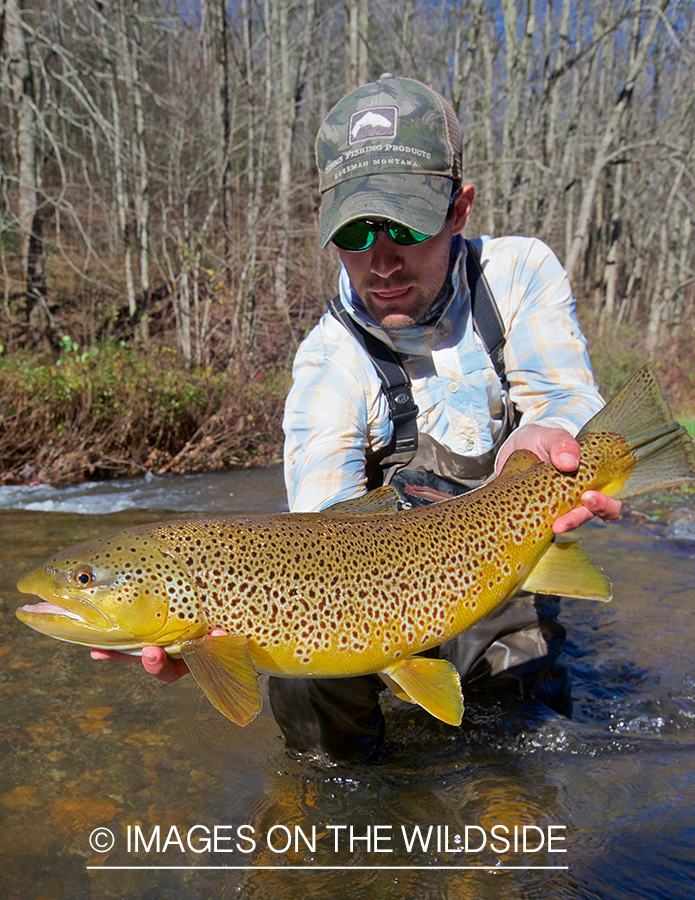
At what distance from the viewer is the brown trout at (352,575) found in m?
2.07

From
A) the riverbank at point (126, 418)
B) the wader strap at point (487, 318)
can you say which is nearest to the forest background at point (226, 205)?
Answer: the riverbank at point (126, 418)

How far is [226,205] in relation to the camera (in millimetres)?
13852

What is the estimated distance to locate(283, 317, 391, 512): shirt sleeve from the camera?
2.92 metres

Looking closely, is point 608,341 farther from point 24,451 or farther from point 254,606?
point 254,606

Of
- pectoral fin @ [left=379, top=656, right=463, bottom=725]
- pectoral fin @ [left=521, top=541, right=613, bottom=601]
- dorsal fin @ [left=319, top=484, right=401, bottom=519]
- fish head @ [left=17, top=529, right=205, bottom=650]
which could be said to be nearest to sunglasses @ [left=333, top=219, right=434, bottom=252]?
dorsal fin @ [left=319, top=484, right=401, bottom=519]

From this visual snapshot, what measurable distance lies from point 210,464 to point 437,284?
267 inches

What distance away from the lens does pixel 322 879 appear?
2.45 metres

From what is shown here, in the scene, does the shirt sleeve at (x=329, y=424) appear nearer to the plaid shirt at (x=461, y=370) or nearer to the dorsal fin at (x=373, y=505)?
the plaid shirt at (x=461, y=370)

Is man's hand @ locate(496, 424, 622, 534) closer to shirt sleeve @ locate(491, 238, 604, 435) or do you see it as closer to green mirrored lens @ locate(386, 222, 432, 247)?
shirt sleeve @ locate(491, 238, 604, 435)

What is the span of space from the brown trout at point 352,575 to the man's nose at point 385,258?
1010 mm

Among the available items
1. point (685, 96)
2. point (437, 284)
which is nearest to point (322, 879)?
point (437, 284)

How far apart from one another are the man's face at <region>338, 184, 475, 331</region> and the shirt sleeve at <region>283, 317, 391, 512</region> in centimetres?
23

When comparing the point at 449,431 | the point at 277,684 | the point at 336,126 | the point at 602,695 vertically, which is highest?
the point at 336,126

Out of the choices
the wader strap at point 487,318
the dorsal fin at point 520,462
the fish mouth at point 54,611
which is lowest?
the fish mouth at point 54,611
